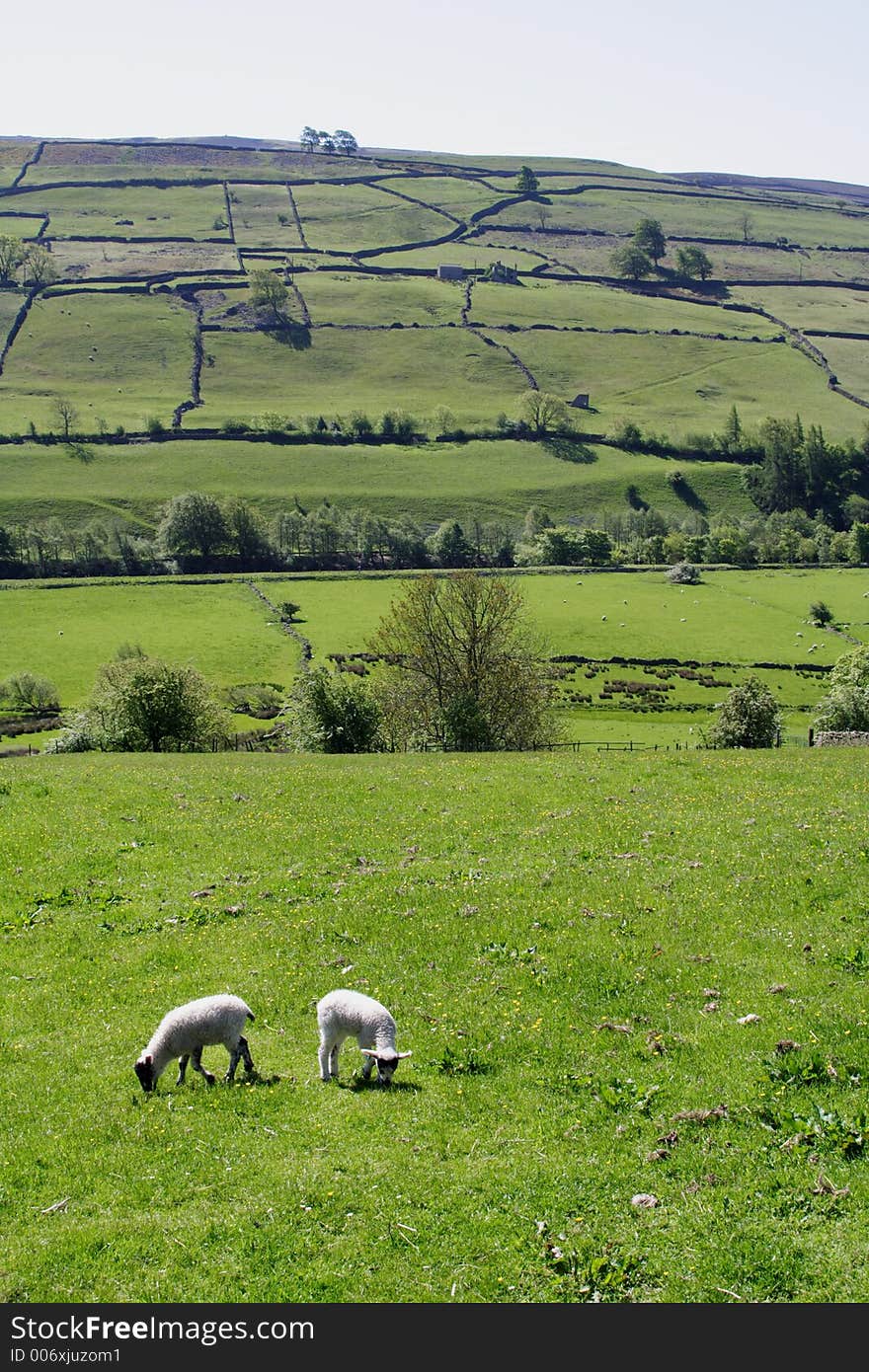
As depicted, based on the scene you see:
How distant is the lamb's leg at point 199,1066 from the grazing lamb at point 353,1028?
6.16 feet

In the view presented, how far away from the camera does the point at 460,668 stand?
67.1 meters

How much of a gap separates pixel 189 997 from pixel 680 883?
38.3 ft

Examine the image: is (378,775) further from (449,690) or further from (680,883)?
(449,690)

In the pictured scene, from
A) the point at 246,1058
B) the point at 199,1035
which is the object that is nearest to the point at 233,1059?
the point at 246,1058

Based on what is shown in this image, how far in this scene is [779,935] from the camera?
20.5 m

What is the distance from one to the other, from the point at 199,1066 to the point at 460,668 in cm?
5117

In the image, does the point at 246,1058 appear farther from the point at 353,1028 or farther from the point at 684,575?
the point at 684,575

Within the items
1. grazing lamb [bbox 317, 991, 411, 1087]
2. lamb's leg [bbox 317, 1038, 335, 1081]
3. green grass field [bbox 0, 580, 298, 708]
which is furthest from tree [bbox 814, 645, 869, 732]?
green grass field [bbox 0, 580, 298, 708]

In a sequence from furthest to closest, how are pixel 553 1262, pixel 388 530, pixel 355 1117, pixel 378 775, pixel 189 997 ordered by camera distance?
pixel 388 530, pixel 378 775, pixel 189 997, pixel 355 1117, pixel 553 1262

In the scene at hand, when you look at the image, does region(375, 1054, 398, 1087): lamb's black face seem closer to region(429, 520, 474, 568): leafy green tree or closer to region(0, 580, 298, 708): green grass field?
region(0, 580, 298, 708): green grass field

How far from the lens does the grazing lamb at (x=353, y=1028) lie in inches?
662

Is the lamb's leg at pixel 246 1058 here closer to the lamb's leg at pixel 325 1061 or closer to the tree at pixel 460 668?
the lamb's leg at pixel 325 1061

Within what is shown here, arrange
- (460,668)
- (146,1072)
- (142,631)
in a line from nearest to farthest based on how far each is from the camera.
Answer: (146,1072)
(460,668)
(142,631)
